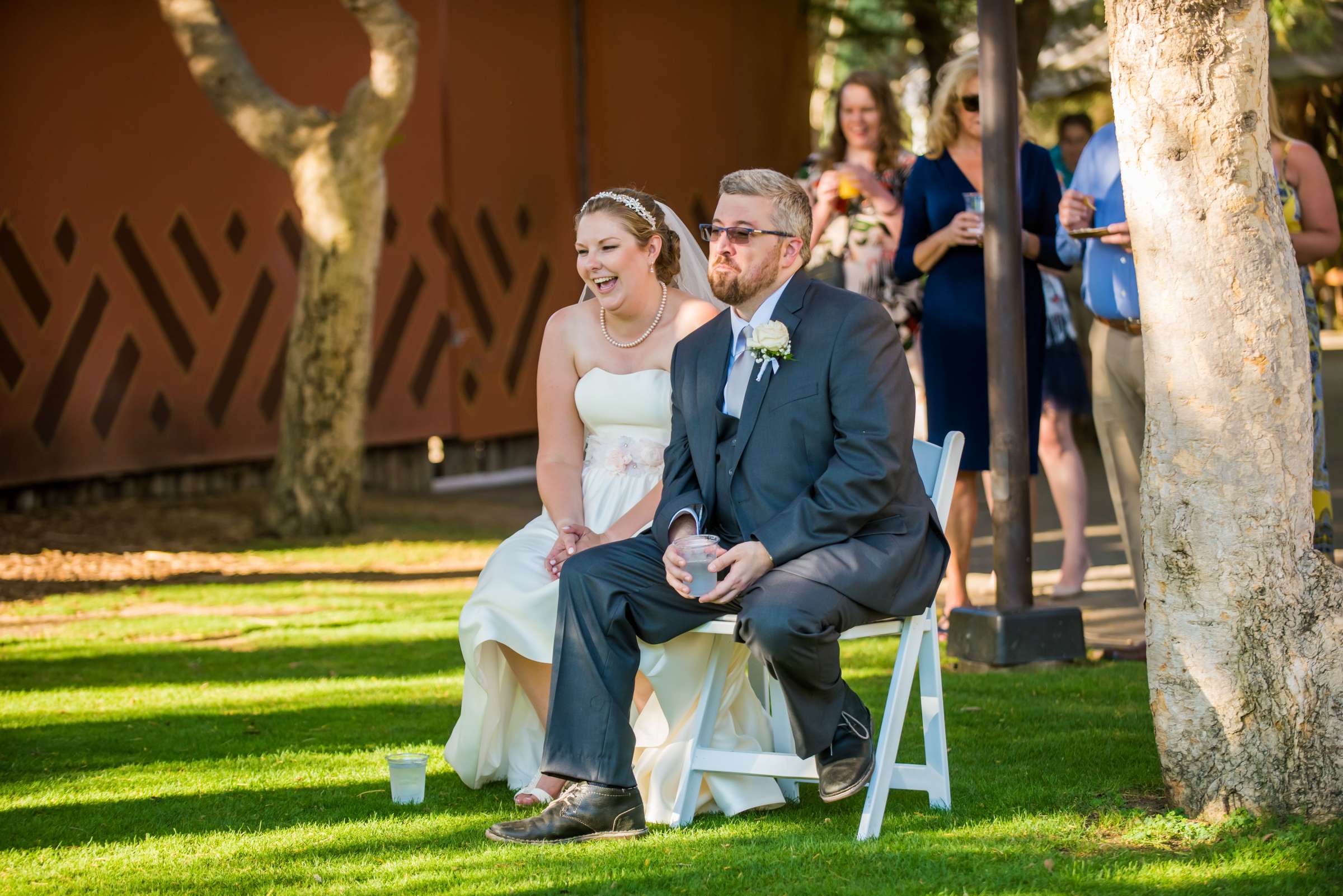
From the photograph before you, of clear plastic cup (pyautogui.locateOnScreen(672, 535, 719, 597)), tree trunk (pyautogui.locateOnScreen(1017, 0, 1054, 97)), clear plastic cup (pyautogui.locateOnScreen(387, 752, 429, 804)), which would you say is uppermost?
tree trunk (pyautogui.locateOnScreen(1017, 0, 1054, 97))

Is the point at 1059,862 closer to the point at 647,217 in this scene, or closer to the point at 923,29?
the point at 647,217

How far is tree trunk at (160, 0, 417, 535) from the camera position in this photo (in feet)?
32.8

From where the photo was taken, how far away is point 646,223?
499cm

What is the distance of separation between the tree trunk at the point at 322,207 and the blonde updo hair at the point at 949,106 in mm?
4230

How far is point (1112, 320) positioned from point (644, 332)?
203 cm

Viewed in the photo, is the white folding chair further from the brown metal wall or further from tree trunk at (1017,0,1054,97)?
tree trunk at (1017,0,1054,97)

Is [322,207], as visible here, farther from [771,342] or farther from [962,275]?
[771,342]

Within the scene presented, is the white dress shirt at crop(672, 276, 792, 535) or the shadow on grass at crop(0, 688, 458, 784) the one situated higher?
the white dress shirt at crop(672, 276, 792, 535)

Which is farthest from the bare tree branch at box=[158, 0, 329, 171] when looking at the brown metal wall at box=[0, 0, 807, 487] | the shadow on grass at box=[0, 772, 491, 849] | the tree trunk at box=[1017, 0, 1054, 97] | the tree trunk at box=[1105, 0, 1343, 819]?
the tree trunk at box=[1105, 0, 1343, 819]

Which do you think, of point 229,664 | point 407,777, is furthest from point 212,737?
point 229,664

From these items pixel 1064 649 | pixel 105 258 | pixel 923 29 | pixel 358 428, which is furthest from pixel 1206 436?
pixel 923 29

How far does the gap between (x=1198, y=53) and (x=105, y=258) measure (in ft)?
29.2

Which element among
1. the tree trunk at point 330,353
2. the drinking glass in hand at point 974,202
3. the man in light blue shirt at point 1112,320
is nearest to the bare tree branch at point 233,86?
the tree trunk at point 330,353

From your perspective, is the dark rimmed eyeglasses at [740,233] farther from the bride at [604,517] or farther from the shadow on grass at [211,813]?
the shadow on grass at [211,813]
